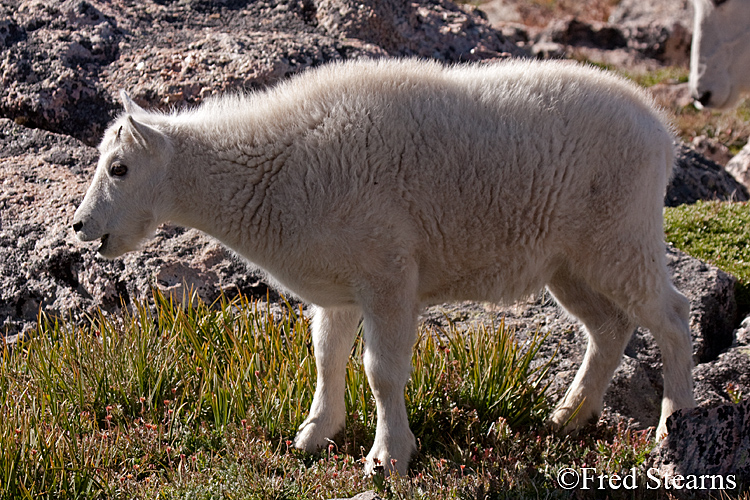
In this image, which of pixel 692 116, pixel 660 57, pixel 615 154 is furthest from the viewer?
pixel 660 57

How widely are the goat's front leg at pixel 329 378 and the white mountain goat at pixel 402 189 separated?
257mm

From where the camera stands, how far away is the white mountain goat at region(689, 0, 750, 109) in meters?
7.95

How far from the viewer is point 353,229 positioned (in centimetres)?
450

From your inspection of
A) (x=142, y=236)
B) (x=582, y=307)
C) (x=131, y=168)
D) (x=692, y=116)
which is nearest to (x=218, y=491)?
(x=142, y=236)

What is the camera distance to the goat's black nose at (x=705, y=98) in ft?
26.2

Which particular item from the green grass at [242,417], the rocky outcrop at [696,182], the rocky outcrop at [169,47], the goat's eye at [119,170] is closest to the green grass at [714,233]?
the rocky outcrop at [696,182]

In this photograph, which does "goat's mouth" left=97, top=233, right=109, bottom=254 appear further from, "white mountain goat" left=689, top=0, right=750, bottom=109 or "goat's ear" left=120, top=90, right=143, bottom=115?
"white mountain goat" left=689, top=0, right=750, bottom=109

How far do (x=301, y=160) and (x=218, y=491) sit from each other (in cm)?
192

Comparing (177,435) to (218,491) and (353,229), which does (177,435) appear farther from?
(353,229)

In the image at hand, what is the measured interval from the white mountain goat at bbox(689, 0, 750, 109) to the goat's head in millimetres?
5784

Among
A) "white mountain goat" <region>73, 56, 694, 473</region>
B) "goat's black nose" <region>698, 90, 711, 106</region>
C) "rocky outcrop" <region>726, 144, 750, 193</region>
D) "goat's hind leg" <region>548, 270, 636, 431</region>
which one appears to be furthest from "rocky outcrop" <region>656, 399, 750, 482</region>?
"rocky outcrop" <region>726, 144, 750, 193</region>

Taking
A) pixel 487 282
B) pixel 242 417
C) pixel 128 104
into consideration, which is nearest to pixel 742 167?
pixel 487 282

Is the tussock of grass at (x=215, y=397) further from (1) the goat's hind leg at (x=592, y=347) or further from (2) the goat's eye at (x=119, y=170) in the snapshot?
(2) the goat's eye at (x=119, y=170)

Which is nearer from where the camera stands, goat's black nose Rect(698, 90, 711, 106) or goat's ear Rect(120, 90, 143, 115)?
goat's ear Rect(120, 90, 143, 115)
